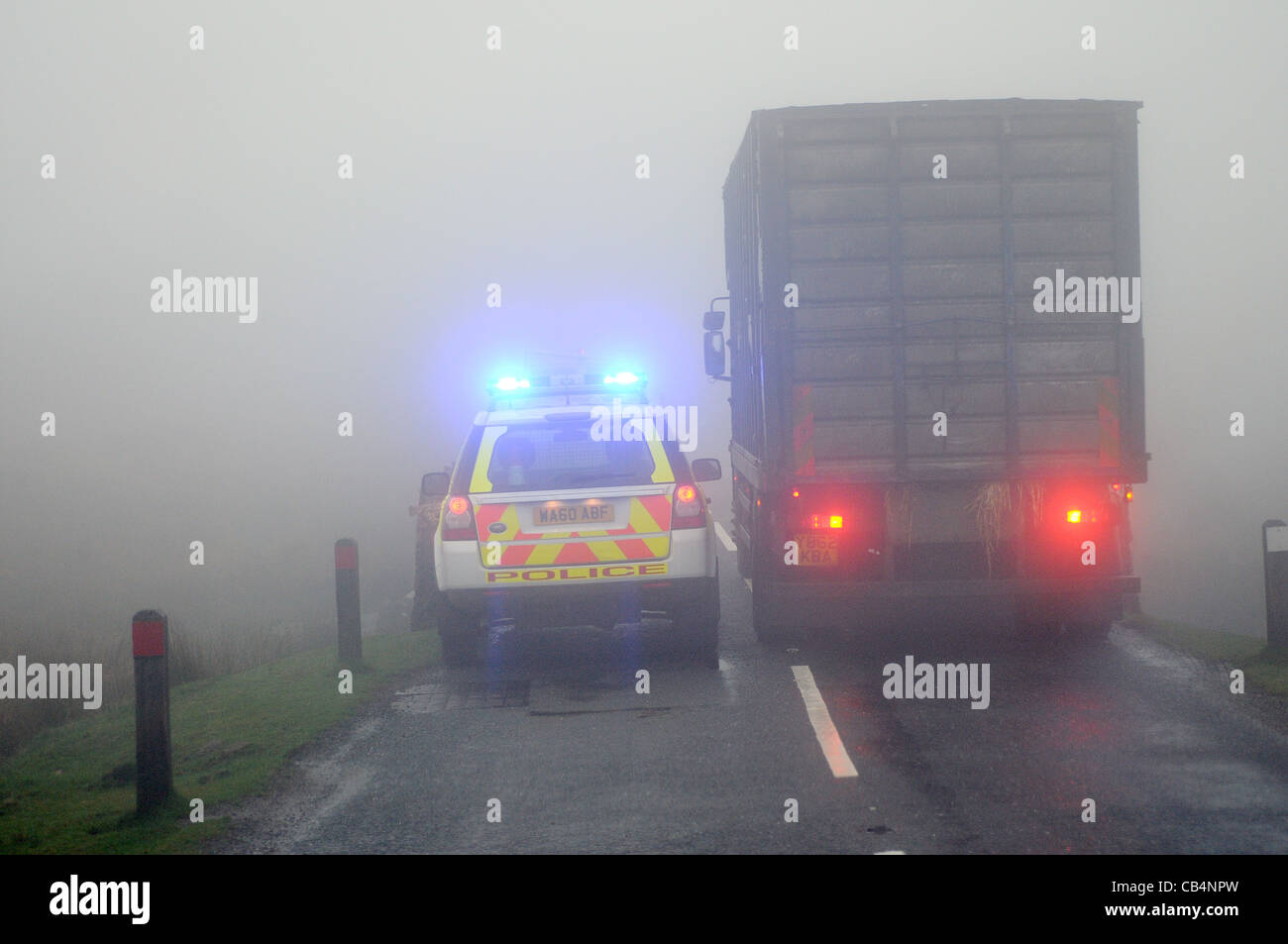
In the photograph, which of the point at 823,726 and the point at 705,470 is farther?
the point at 705,470

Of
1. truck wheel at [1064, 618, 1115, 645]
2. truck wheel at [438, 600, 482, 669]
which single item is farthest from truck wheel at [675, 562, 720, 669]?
truck wheel at [1064, 618, 1115, 645]

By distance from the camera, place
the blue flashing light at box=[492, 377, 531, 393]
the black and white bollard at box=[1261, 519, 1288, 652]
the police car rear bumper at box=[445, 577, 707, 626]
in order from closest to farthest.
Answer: the black and white bollard at box=[1261, 519, 1288, 652] → the police car rear bumper at box=[445, 577, 707, 626] → the blue flashing light at box=[492, 377, 531, 393]

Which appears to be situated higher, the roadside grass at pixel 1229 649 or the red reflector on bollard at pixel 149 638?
the red reflector on bollard at pixel 149 638

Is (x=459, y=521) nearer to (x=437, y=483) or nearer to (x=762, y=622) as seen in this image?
(x=437, y=483)

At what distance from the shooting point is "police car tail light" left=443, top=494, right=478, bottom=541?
10.1m

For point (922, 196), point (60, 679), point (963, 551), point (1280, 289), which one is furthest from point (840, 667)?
point (1280, 289)

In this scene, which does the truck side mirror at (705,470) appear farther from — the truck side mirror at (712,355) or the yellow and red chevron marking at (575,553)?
the truck side mirror at (712,355)

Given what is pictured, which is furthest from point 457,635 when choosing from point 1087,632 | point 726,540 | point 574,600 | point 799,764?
point 726,540

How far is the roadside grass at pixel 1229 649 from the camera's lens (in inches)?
359

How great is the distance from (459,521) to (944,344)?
373 centimetres

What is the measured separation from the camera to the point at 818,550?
1055 cm

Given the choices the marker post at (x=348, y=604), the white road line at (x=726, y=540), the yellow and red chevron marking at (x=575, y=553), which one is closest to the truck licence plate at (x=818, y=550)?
the yellow and red chevron marking at (x=575, y=553)

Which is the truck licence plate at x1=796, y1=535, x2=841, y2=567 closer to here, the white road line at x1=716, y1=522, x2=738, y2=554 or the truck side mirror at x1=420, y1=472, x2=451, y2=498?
the truck side mirror at x1=420, y1=472, x2=451, y2=498
